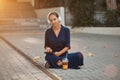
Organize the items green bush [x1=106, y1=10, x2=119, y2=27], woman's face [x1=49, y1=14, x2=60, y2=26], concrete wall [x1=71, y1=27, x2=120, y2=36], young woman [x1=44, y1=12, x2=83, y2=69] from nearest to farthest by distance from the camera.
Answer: woman's face [x1=49, y1=14, x2=60, y2=26]
young woman [x1=44, y1=12, x2=83, y2=69]
concrete wall [x1=71, y1=27, x2=120, y2=36]
green bush [x1=106, y1=10, x2=119, y2=27]

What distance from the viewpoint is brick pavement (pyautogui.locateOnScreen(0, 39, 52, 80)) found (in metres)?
8.14

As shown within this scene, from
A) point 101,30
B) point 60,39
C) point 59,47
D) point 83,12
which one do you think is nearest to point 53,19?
point 60,39

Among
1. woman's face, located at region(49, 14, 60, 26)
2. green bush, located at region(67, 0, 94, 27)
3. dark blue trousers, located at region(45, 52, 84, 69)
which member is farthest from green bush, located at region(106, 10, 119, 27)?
woman's face, located at region(49, 14, 60, 26)

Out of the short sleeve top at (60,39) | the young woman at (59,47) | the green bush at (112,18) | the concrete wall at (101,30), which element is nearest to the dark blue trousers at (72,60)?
the young woman at (59,47)

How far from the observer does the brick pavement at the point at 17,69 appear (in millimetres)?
8138

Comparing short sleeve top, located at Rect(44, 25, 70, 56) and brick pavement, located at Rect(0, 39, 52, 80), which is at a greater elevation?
short sleeve top, located at Rect(44, 25, 70, 56)

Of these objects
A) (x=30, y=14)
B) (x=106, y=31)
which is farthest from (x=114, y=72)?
(x=30, y=14)

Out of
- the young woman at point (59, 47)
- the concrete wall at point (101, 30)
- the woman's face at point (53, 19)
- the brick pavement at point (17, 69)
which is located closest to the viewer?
the brick pavement at point (17, 69)

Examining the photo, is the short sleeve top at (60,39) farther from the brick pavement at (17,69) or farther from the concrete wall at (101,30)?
the concrete wall at (101,30)

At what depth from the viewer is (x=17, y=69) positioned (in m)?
9.24

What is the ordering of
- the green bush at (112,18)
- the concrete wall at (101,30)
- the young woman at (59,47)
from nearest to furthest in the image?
the young woman at (59,47) → the concrete wall at (101,30) → the green bush at (112,18)

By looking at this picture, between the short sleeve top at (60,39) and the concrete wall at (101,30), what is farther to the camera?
the concrete wall at (101,30)

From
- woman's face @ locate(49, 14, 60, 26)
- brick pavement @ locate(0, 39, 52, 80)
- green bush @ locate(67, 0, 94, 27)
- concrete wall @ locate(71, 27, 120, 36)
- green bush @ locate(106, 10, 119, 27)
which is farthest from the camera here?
green bush @ locate(67, 0, 94, 27)

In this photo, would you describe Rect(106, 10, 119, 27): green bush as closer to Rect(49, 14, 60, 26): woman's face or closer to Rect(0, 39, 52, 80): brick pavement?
Rect(0, 39, 52, 80): brick pavement
